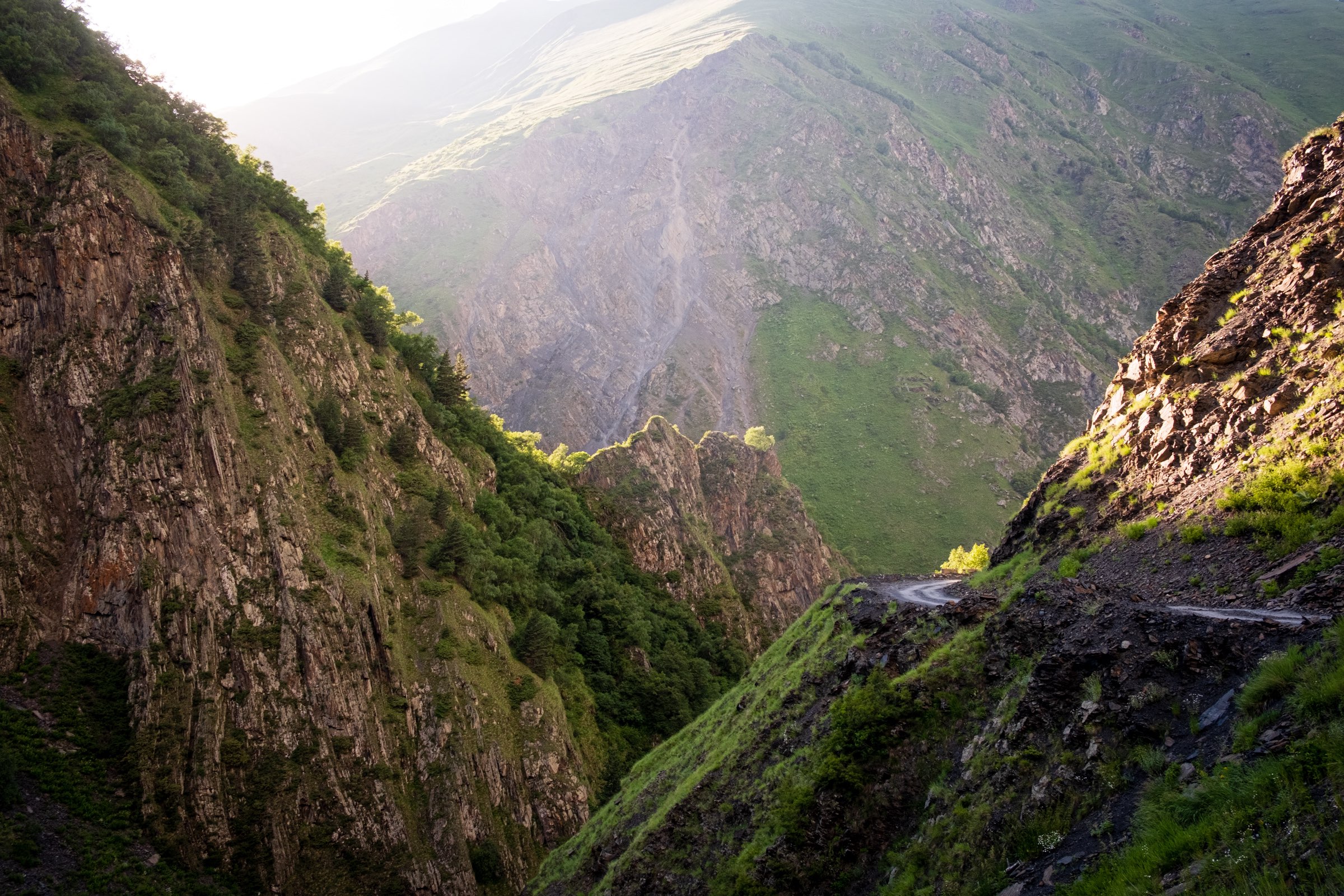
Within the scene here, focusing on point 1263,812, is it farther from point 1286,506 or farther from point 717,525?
point 717,525

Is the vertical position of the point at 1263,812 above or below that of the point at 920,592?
above

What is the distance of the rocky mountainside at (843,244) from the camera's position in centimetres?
11838

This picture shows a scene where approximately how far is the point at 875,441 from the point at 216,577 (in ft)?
326

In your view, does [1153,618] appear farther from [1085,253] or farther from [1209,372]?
[1085,253]

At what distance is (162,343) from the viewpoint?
31672 mm

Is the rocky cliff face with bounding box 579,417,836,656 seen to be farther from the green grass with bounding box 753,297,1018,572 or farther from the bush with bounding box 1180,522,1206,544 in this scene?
the bush with bounding box 1180,522,1206,544

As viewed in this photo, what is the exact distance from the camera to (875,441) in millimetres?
113688

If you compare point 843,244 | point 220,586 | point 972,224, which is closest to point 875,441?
point 843,244

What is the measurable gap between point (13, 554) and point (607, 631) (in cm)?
3280

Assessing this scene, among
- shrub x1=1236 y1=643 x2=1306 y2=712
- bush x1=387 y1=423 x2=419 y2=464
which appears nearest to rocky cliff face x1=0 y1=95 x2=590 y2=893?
bush x1=387 y1=423 x2=419 y2=464

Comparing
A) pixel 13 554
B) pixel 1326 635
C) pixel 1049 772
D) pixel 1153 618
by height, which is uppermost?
pixel 13 554

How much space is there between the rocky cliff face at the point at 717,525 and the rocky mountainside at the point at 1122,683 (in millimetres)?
36861

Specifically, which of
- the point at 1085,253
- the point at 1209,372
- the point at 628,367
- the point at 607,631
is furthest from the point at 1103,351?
the point at 1209,372

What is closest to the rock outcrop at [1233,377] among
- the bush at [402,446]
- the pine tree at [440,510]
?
the pine tree at [440,510]
